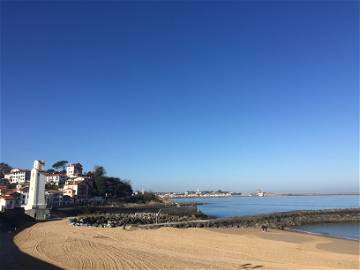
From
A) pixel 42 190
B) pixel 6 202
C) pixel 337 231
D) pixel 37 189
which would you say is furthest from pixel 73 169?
pixel 337 231

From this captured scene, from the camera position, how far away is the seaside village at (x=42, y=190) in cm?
4044

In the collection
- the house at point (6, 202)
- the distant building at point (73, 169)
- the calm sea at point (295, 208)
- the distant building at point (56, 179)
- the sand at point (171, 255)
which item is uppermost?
the distant building at point (73, 169)

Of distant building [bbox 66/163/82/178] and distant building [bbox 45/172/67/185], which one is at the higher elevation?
distant building [bbox 66/163/82/178]

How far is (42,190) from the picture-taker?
135 ft

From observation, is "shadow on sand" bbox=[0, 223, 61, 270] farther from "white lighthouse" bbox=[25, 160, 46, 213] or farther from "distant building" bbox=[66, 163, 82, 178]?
"distant building" bbox=[66, 163, 82, 178]

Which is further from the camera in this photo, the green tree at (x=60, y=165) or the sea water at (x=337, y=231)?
the green tree at (x=60, y=165)

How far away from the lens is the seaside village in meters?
40.4

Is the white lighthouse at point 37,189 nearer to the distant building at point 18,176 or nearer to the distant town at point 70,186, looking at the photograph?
the distant town at point 70,186

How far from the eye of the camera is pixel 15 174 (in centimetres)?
9650

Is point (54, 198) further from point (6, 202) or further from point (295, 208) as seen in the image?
point (295, 208)

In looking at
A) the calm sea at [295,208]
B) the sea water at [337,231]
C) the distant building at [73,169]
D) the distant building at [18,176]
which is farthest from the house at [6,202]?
the distant building at [73,169]

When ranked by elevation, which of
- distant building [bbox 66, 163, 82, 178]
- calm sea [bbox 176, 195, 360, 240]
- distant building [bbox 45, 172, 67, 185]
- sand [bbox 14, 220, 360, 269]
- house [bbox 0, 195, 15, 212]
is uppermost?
distant building [bbox 66, 163, 82, 178]

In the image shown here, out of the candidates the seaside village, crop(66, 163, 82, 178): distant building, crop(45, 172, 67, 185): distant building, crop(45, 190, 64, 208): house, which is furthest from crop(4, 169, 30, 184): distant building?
crop(45, 190, 64, 208): house

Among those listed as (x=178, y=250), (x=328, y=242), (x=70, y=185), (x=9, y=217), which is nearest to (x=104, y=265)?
(x=178, y=250)
